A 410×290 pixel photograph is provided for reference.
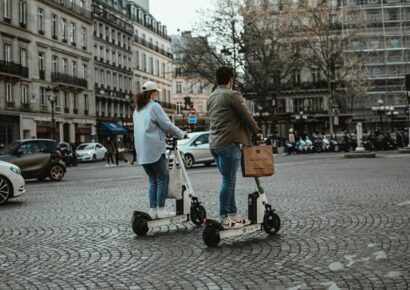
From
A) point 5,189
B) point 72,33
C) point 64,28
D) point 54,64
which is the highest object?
point 64,28

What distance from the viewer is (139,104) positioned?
7348mm

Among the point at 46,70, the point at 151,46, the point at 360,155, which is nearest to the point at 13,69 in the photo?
the point at 46,70

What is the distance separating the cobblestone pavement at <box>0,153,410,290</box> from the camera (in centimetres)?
491

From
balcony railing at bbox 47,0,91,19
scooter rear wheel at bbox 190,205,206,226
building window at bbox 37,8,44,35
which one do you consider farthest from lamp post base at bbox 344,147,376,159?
balcony railing at bbox 47,0,91,19

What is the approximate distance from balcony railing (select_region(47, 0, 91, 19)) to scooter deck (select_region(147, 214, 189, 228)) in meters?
49.0

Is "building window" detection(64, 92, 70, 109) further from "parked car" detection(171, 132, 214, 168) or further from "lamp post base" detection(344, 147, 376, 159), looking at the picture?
"lamp post base" detection(344, 147, 376, 159)

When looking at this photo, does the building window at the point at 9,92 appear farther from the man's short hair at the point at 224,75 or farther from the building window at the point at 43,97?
the man's short hair at the point at 224,75

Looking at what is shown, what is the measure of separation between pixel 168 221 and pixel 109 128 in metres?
56.6

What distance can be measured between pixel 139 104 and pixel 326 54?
50.3 metres

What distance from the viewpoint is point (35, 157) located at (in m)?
20.7

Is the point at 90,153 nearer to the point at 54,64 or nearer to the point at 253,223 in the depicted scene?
the point at 54,64

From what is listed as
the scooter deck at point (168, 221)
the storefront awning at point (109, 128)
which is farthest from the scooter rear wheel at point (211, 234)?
the storefront awning at point (109, 128)

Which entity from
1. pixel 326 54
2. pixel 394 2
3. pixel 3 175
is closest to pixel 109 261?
pixel 3 175

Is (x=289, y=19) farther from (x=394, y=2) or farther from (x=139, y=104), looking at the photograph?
(x=139, y=104)
